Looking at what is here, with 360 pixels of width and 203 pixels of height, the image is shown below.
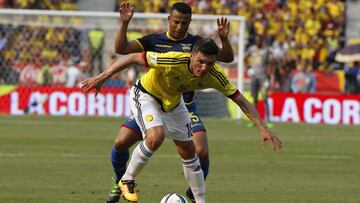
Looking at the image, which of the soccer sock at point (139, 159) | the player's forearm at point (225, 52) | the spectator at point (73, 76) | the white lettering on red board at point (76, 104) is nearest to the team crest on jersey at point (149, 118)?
the soccer sock at point (139, 159)

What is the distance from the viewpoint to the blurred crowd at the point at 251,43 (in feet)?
91.1

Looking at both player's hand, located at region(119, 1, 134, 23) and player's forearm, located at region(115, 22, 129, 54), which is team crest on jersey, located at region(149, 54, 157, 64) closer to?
player's hand, located at region(119, 1, 134, 23)

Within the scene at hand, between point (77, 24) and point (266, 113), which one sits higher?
point (77, 24)

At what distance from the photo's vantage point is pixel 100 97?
2762cm

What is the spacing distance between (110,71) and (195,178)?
1467 millimetres

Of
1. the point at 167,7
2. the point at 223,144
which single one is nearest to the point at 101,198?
the point at 223,144

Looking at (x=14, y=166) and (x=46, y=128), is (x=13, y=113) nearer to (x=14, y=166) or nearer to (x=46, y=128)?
(x=46, y=128)

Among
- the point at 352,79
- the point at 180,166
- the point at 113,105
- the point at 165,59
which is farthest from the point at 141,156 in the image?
the point at 352,79

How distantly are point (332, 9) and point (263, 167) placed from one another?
76.6 feet

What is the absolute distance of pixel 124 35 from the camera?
10727 millimetres

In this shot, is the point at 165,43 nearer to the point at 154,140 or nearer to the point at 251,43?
the point at 154,140

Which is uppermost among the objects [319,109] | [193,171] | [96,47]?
[193,171]

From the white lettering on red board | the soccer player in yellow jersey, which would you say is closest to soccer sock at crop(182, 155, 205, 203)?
the soccer player in yellow jersey

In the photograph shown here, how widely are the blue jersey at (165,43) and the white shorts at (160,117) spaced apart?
79 cm
